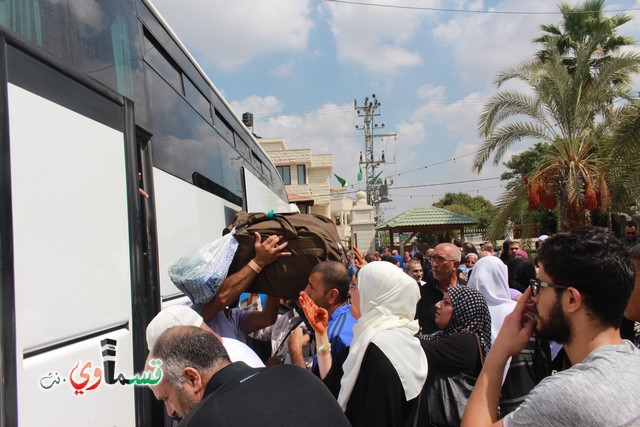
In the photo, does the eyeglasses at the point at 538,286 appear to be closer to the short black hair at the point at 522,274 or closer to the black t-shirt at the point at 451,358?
the black t-shirt at the point at 451,358

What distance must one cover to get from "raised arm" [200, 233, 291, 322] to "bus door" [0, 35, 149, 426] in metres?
0.48

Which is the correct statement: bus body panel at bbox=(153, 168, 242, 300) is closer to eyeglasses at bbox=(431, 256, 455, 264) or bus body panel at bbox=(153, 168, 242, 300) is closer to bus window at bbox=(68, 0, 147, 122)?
bus window at bbox=(68, 0, 147, 122)

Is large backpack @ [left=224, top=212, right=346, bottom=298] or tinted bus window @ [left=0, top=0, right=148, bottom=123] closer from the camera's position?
tinted bus window @ [left=0, top=0, right=148, bottom=123]

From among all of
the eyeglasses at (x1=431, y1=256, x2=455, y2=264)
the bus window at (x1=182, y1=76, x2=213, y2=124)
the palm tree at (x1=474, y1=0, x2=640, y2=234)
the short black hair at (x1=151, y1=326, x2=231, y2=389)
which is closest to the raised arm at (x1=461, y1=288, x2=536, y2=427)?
the short black hair at (x1=151, y1=326, x2=231, y2=389)

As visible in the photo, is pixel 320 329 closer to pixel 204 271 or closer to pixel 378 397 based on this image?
pixel 378 397

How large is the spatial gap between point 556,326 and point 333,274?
1526mm

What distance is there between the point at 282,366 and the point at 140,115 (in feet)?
7.98

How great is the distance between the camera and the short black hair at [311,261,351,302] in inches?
125

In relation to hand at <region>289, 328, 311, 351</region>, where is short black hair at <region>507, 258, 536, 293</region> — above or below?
below

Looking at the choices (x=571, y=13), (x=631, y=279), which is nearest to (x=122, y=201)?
(x=631, y=279)

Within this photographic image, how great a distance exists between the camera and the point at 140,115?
12.0 feet

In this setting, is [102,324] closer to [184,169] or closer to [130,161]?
[130,161]

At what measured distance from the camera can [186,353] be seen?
190 centimetres

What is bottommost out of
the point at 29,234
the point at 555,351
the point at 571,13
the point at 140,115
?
the point at 555,351
